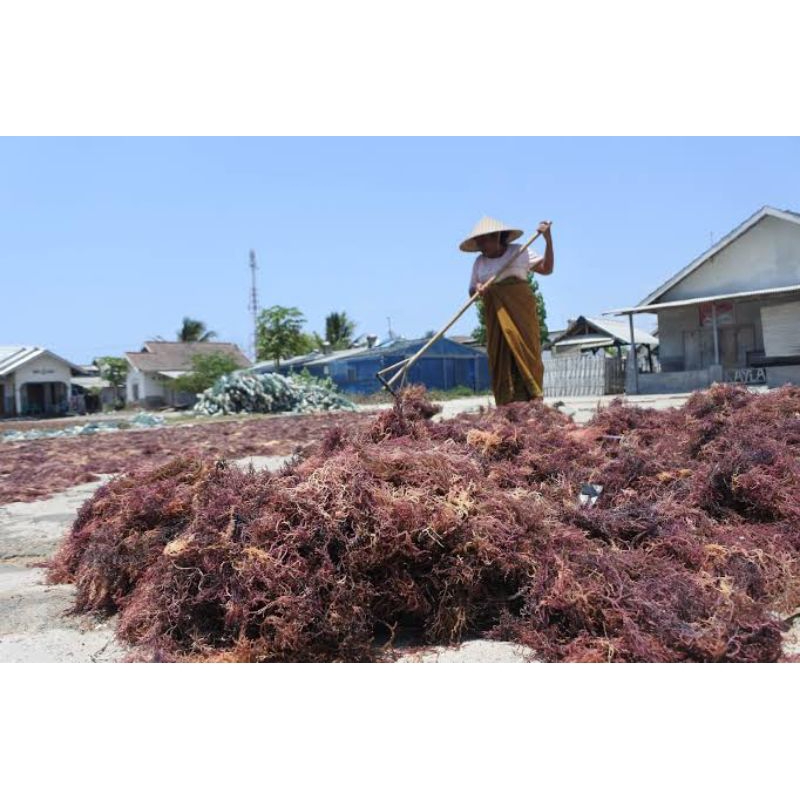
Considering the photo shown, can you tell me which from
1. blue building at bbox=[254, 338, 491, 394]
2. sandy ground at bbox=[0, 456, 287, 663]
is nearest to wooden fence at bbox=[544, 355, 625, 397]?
blue building at bbox=[254, 338, 491, 394]

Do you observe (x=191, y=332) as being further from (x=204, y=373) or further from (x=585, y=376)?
(x=585, y=376)

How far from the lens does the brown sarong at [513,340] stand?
8.67m

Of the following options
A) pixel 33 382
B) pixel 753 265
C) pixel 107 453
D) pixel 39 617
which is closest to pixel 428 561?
pixel 39 617

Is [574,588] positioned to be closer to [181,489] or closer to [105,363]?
[181,489]

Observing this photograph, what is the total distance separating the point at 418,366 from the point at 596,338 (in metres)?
11.1

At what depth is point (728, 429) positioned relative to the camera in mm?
5820

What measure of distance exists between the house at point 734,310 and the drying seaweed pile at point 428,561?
57.7ft

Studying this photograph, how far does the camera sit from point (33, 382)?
161 feet

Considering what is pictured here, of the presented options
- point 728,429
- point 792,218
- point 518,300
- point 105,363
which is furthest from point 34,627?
point 105,363

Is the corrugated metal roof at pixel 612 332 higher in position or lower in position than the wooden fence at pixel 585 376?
higher

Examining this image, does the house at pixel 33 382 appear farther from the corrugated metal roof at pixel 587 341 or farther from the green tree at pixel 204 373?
the corrugated metal roof at pixel 587 341

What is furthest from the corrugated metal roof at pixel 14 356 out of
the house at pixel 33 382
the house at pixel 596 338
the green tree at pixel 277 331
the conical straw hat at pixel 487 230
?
the conical straw hat at pixel 487 230

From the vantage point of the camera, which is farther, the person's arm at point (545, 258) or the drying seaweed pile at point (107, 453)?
the drying seaweed pile at point (107, 453)

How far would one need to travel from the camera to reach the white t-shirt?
8.61 meters
